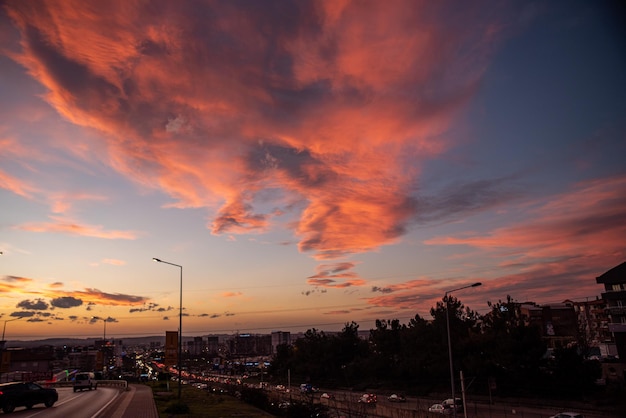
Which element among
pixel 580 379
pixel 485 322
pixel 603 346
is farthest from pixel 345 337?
pixel 580 379

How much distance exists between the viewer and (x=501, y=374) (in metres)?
62.3

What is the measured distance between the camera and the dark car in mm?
26922

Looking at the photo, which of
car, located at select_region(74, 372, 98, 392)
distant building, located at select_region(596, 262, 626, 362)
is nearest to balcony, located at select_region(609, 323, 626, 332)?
distant building, located at select_region(596, 262, 626, 362)

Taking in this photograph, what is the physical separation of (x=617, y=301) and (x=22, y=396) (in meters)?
82.8

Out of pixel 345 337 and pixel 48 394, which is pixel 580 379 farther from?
pixel 345 337

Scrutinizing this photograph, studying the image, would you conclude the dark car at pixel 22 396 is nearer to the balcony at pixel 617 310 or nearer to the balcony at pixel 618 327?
the balcony at pixel 618 327

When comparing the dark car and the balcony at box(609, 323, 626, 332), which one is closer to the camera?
the dark car

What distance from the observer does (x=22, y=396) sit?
92.5 feet

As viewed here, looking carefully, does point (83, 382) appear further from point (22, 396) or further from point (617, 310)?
point (617, 310)

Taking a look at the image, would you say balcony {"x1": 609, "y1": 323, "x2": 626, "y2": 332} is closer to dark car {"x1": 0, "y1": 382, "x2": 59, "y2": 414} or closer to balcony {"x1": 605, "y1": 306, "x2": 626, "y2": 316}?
balcony {"x1": 605, "y1": 306, "x2": 626, "y2": 316}

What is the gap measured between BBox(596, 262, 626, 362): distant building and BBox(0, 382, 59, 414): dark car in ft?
249

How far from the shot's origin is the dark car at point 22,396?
26.9 meters

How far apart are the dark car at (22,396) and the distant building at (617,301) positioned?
76.0 m

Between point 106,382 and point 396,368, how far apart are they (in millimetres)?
53451
